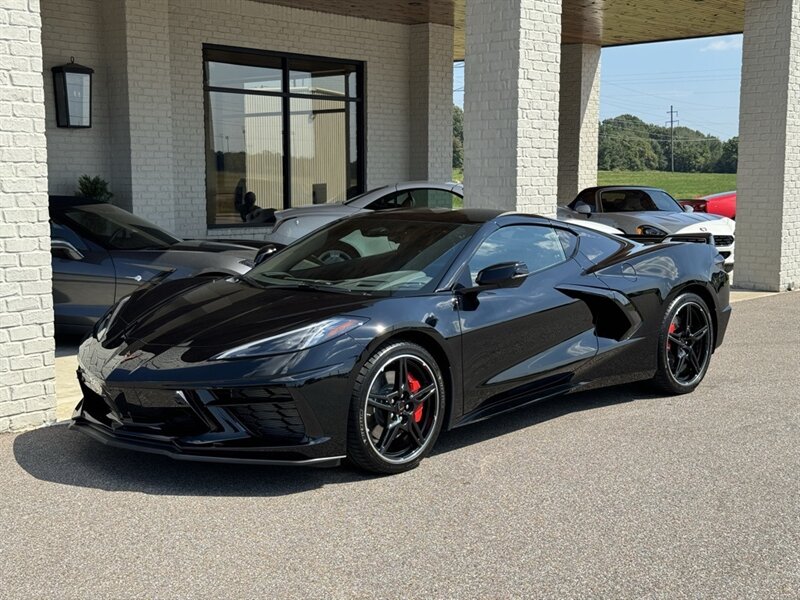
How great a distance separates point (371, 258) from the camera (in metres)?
5.79

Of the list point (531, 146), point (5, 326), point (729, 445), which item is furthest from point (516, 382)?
point (531, 146)

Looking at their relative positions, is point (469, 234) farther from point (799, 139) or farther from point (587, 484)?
point (799, 139)

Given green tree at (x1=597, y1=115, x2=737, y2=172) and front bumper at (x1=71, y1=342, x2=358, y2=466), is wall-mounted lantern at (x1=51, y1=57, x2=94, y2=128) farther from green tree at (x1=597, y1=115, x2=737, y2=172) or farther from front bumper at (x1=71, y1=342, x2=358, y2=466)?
green tree at (x1=597, y1=115, x2=737, y2=172)

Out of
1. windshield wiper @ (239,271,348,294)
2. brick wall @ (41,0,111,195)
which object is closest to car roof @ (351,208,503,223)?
windshield wiper @ (239,271,348,294)

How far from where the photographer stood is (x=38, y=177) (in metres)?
6.00

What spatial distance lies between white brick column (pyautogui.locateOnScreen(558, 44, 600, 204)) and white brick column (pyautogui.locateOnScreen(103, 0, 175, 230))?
10.6 meters

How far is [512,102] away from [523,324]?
4.24 meters

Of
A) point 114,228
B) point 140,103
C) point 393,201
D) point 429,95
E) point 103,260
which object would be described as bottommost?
point 103,260

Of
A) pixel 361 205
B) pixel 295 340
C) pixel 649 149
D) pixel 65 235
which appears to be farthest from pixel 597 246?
pixel 649 149

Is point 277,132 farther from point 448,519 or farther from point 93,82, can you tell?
point 448,519

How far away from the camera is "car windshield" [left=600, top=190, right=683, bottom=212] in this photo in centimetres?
1434

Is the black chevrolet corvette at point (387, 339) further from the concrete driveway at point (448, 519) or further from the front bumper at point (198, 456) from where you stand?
the concrete driveway at point (448, 519)

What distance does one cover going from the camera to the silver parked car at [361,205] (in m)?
12.1

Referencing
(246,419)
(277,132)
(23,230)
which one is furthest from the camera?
(277,132)
